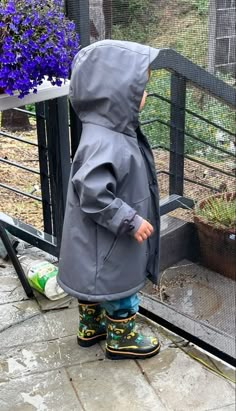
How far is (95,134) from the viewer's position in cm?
226

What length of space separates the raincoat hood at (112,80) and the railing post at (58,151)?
2.32 ft

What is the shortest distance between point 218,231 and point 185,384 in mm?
664

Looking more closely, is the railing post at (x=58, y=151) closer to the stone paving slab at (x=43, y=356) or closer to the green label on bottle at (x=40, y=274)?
the green label on bottle at (x=40, y=274)

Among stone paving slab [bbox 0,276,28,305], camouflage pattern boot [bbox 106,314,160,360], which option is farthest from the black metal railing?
camouflage pattern boot [bbox 106,314,160,360]

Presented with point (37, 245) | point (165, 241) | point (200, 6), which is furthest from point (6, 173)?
point (200, 6)

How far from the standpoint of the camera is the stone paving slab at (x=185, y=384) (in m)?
2.43

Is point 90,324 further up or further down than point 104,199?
further down

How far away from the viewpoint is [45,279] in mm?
3088

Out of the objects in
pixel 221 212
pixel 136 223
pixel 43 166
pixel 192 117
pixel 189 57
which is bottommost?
pixel 43 166

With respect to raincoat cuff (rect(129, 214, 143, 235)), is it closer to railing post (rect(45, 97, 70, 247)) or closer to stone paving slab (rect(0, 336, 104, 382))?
stone paving slab (rect(0, 336, 104, 382))

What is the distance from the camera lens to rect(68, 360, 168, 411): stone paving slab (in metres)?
2.41

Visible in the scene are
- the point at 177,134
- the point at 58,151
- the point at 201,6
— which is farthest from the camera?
the point at 58,151

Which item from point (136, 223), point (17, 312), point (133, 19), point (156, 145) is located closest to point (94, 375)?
point (17, 312)

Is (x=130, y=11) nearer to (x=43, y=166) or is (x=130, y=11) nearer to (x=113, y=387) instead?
(x=43, y=166)
